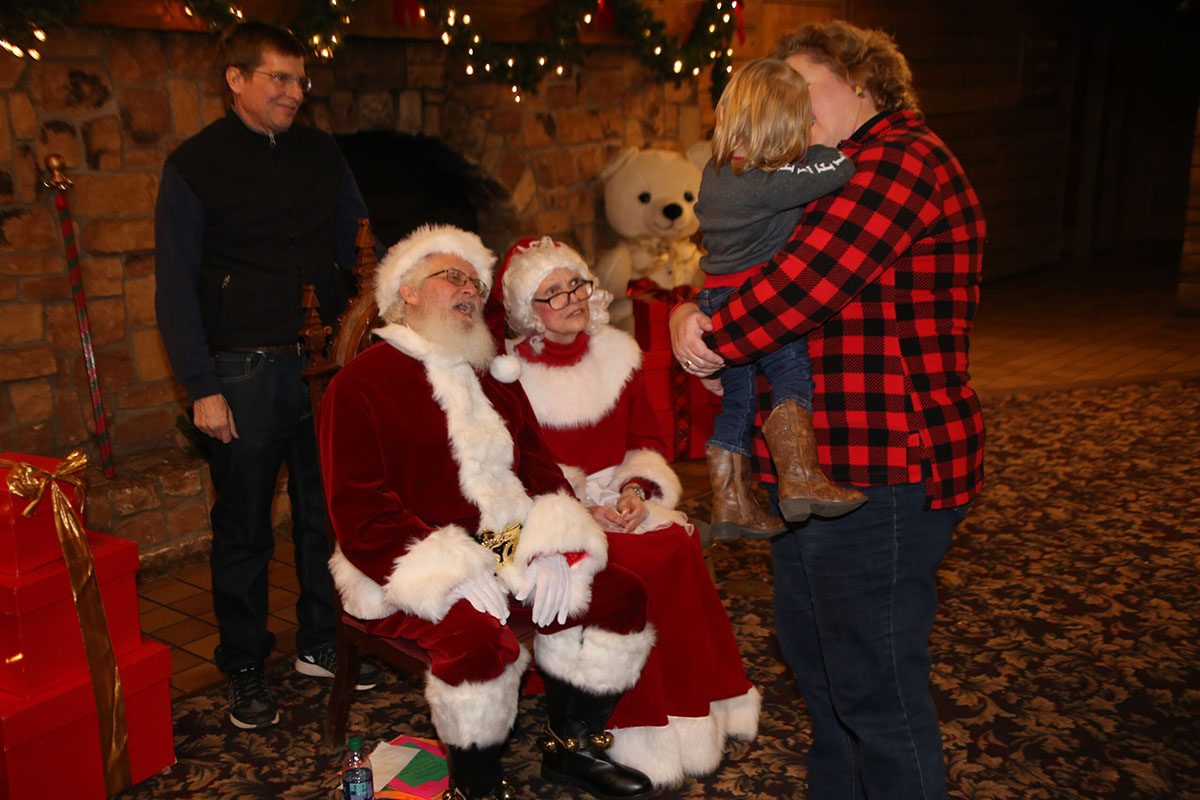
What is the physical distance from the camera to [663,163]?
5.06 meters

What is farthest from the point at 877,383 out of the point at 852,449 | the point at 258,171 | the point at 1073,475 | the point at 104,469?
the point at 1073,475

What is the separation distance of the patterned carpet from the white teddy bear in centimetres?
154

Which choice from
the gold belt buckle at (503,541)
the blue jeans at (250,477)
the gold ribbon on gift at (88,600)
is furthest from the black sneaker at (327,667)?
the gold belt buckle at (503,541)

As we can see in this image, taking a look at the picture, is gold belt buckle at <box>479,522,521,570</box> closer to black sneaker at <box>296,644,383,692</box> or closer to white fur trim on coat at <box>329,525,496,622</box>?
white fur trim on coat at <box>329,525,496,622</box>

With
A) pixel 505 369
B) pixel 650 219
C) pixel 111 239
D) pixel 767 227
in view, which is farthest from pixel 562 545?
pixel 650 219

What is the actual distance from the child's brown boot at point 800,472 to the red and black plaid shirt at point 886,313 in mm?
27

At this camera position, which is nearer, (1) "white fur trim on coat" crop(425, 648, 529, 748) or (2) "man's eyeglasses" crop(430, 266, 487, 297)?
(1) "white fur trim on coat" crop(425, 648, 529, 748)

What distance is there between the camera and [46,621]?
2.21 metres

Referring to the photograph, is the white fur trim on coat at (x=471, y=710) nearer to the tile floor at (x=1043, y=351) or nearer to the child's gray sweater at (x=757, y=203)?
the child's gray sweater at (x=757, y=203)

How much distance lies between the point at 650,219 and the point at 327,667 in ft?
9.56

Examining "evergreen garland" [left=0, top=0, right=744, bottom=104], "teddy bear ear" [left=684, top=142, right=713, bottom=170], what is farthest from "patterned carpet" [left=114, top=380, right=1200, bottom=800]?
"evergreen garland" [left=0, top=0, right=744, bottom=104]

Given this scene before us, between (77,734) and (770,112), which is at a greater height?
(770,112)

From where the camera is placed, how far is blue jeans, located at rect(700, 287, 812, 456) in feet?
5.25

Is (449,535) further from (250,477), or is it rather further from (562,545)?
(250,477)
